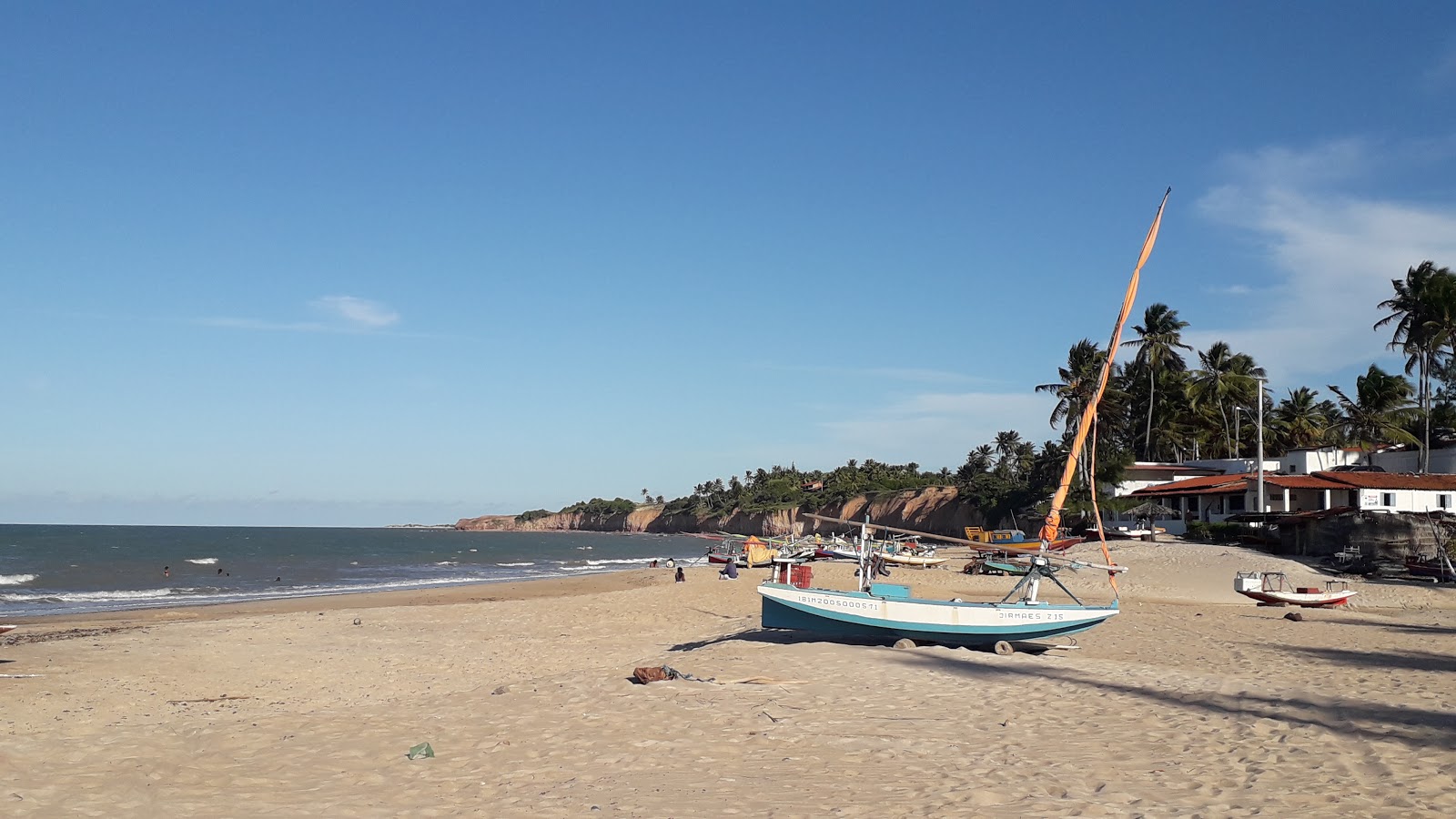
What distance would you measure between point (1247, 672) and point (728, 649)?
779 cm

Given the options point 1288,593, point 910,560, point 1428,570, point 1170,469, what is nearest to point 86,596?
point 910,560

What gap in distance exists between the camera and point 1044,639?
18.0m

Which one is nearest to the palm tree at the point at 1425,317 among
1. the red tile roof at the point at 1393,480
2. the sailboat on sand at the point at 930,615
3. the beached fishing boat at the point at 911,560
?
the red tile roof at the point at 1393,480

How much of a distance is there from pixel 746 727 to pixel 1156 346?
223 ft

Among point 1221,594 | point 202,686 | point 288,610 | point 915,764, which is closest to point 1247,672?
point 915,764

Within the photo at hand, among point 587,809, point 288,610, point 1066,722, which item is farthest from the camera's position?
point 288,610

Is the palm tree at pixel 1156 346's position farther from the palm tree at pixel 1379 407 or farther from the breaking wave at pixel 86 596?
the breaking wave at pixel 86 596

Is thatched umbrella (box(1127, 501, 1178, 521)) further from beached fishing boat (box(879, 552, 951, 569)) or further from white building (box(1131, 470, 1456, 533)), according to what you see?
beached fishing boat (box(879, 552, 951, 569))

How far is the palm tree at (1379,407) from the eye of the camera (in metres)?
68.4

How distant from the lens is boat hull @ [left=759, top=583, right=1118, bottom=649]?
53.9 ft

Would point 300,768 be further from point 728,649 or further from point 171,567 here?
point 171,567

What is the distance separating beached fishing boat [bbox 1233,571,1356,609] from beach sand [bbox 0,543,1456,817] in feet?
16.5

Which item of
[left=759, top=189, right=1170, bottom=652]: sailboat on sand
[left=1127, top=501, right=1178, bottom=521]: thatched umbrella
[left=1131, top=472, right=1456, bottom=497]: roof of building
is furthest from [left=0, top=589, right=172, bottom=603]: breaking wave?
[left=1131, top=472, right=1456, bottom=497]: roof of building

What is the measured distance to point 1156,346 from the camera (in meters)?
70.7
